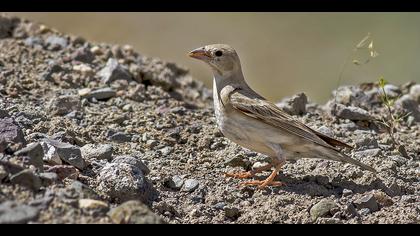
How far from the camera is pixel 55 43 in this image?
11.6 meters

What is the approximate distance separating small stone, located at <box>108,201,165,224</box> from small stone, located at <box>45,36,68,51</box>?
5.88 meters

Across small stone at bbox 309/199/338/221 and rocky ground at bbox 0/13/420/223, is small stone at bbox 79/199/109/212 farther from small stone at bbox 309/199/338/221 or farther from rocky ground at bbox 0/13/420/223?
small stone at bbox 309/199/338/221

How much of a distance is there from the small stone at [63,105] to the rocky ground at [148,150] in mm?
21

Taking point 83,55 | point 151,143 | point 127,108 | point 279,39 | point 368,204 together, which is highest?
point 279,39

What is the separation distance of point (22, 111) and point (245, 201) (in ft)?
8.92

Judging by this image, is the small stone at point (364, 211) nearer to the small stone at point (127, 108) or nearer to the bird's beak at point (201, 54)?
the bird's beak at point (201, 54)

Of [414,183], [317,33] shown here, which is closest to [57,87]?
[414,183]

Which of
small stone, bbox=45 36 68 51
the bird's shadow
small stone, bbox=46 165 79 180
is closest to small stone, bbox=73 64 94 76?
small stone, bbox=45 36 68 51

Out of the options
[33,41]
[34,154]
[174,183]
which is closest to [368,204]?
[174,183]

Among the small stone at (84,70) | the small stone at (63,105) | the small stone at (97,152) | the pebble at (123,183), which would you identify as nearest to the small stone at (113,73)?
the small stone at (84,70)

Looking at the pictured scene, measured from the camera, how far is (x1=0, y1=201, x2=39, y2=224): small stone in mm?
5598

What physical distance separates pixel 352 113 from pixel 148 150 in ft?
8.66

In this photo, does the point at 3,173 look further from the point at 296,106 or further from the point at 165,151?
the point at 296,106
